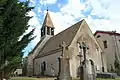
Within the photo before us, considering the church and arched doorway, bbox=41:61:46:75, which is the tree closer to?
the church

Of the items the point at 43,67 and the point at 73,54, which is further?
the point at 43,67

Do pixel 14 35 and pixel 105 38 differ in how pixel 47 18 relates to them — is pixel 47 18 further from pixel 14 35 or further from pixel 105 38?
pixel 14 35

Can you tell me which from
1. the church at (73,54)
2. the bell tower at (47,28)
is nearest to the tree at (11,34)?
the church at (73,54)

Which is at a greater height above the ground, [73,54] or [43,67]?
[73,54]

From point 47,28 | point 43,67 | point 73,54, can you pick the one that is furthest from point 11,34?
point 47,28

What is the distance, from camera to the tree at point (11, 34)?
11.7 m

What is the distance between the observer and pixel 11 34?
12102 mm

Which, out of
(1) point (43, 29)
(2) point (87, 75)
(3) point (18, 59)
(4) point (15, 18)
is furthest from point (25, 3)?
(1) point (43, 29)

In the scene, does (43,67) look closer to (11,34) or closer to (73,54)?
(73,54)

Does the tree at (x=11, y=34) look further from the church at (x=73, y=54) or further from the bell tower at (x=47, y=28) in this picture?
the bell tower at (x=47, y=28)

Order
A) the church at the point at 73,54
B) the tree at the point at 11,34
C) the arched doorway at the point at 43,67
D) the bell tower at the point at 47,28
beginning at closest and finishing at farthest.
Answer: the tree at the point at 11,34, the church at the point at 73,54, the arched doorway at the point at 43,67, the bell tower at the point at 47,28

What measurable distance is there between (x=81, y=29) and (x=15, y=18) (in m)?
22.4

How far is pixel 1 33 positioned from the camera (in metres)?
11.8

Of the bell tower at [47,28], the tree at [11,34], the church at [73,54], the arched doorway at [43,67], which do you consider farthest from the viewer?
the bell tower at [47,28]
